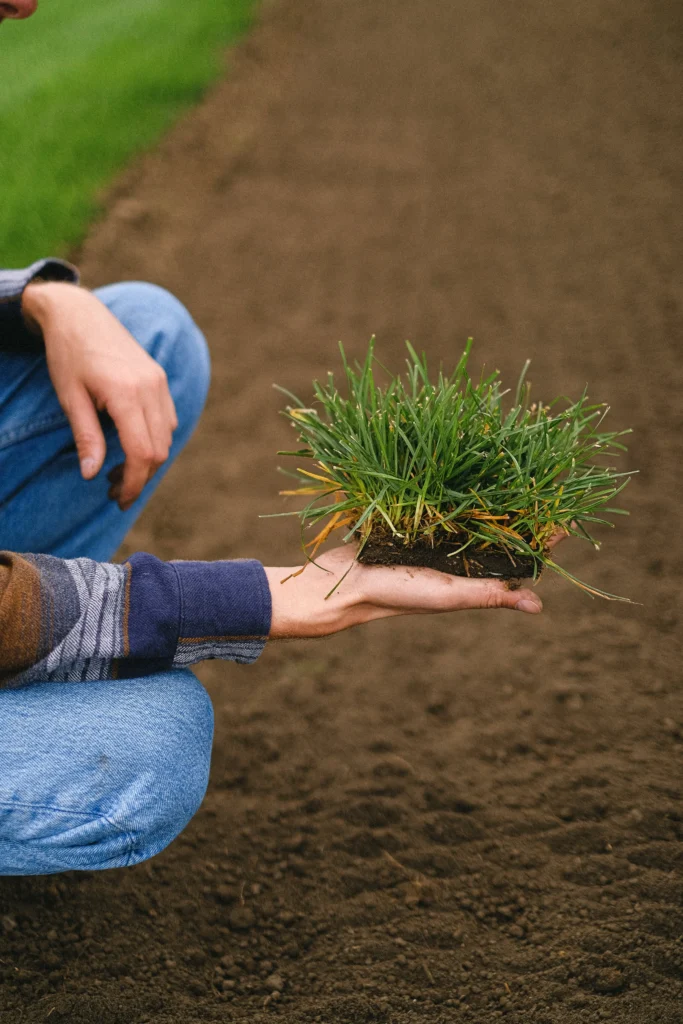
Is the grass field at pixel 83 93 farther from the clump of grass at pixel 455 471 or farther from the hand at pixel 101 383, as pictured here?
the clump of grass at pixel 455 471

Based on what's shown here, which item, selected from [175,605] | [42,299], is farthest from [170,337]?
[175,605]

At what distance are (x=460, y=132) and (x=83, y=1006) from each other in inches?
207

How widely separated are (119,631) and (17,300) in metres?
0.84

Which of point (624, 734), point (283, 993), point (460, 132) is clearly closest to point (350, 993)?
point (283, 993)

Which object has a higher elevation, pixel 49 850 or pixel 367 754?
pixel 49 850

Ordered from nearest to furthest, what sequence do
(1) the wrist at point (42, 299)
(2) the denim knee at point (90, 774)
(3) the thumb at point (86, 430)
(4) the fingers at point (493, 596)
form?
(2) the denim knee at point (90, 774)
(4) the fingers at point (493, 596)
(3) the thumb at point (86, 430)
(1) the wrist at point (42, 299)

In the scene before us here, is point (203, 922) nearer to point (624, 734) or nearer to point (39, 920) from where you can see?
point (39, 920)

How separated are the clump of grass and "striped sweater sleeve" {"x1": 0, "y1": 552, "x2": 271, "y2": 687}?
200 mm

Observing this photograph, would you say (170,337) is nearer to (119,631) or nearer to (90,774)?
(119,631)

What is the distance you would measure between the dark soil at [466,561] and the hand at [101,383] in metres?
0.53

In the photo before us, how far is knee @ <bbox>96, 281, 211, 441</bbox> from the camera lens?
1.94 meters

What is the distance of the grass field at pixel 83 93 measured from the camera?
4.17 metres

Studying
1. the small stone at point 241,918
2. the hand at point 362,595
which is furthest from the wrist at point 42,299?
the small stone at point 241,918

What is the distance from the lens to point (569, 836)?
1.69 m
